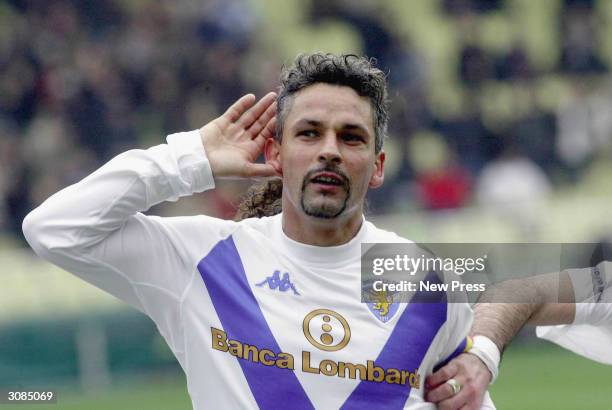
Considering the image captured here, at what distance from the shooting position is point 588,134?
1775cm

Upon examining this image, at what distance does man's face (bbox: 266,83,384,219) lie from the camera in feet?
15.3

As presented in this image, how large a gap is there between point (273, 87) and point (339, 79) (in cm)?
1208

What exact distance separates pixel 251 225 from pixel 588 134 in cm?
1348

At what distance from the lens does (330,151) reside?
4.64 meters

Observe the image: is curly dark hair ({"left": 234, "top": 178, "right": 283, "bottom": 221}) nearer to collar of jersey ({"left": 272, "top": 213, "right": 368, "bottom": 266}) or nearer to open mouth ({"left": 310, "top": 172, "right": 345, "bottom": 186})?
collar of jersey ({"left": 272, "top": 213, "right": 368, "bottom": 266})

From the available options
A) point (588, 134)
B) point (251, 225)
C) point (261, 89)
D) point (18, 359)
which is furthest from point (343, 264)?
point (588, 134)

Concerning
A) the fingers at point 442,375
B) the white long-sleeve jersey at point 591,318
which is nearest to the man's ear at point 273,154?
the fingers at point 442,375

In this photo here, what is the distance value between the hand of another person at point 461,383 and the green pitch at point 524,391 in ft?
20.0

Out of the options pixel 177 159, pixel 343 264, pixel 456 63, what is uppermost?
pixel 456 63

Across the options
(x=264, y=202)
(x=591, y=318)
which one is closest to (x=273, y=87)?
(x=264, y=202)

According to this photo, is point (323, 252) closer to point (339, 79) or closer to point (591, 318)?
point (339, 79)

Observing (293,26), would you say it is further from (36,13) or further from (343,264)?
(343,264)

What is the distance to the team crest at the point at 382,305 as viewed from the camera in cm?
468

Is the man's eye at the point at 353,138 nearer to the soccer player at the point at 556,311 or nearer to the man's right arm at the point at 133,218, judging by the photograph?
the man's right arm at the point at 133,218
